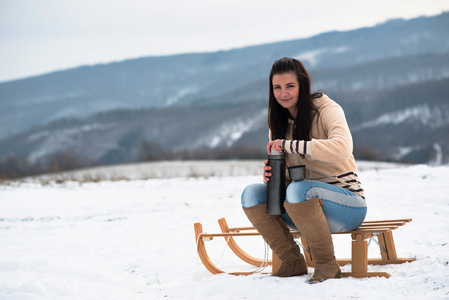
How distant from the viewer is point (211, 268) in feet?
12.6

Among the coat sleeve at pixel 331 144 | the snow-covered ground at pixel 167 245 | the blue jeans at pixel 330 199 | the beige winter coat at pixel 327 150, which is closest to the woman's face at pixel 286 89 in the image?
the beige winter coat at pixel 327 150

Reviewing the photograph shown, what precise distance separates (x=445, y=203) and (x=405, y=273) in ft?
12.1

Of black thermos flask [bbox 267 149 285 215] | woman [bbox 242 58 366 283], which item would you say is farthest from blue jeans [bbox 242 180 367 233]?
black thermos flask [bbox 267 149 285 215]

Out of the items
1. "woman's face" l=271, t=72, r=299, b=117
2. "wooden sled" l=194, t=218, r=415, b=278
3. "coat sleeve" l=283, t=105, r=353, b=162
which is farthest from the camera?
"woman's face" l=271, t=72, r=299, b=117

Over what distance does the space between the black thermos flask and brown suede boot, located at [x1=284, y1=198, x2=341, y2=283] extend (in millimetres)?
139

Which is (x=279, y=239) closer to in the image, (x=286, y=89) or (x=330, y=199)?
(x=330, y=199)

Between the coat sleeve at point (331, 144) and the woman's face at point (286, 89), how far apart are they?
0.27 metres

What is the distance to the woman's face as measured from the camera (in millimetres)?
3383

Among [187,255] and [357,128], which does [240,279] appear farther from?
[357,128]

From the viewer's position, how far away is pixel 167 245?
5.47 m

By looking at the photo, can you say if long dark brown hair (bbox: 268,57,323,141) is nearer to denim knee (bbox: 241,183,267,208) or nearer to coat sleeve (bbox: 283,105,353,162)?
coat sleeve (bbox: 283,105,353,162)

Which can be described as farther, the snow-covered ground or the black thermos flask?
the black thermos flask

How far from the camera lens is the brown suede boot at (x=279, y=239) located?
340 cm

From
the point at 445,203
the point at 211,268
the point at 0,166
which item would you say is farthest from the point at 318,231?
the point at 0,166
